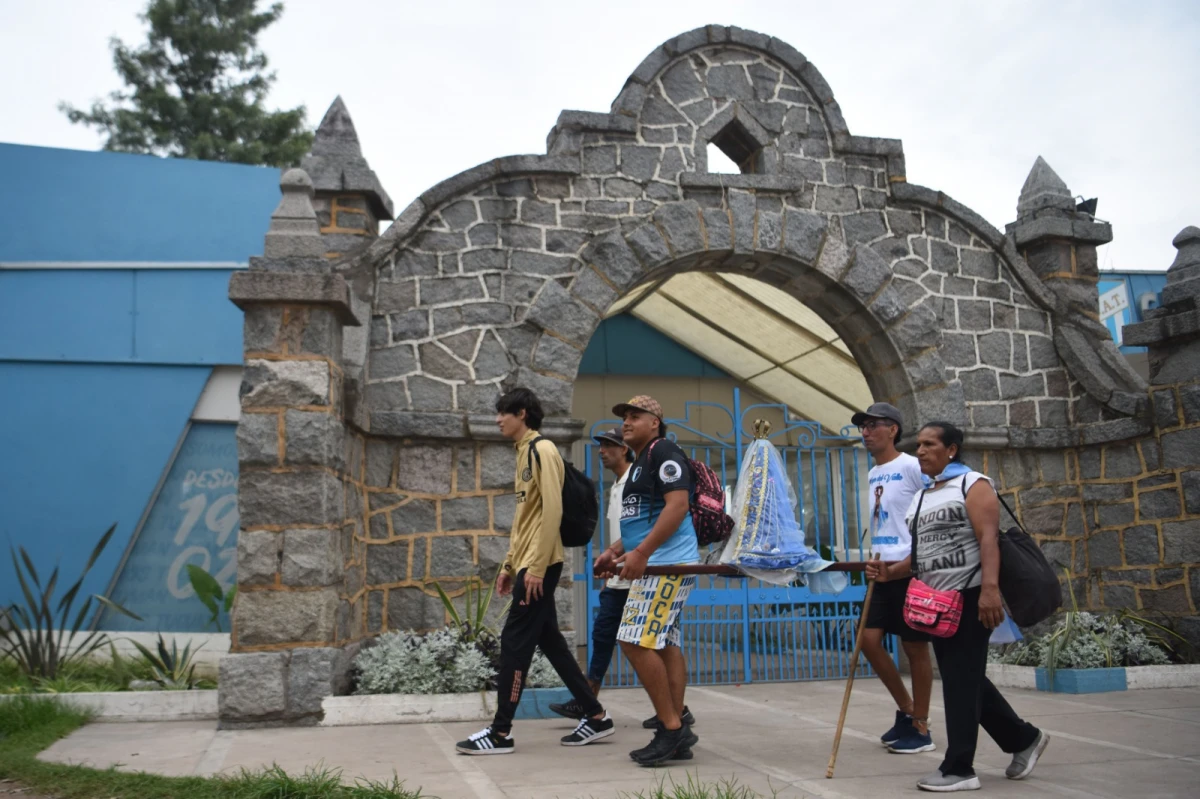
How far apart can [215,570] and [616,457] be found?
14.0 feet

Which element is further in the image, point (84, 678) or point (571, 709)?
point (84, 678)

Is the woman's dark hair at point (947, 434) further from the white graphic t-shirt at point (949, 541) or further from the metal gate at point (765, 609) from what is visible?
the metal gate at point (765, 609)

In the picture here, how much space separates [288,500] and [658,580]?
246 cm

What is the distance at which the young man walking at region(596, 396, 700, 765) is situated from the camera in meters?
4.45

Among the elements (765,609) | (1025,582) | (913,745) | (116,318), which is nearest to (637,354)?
(765,609)

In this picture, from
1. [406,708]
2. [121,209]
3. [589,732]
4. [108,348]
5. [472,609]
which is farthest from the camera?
[121,209]

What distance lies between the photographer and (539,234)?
25.8 ft

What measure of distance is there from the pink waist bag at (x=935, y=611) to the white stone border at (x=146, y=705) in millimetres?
4087

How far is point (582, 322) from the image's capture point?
7.72 metres

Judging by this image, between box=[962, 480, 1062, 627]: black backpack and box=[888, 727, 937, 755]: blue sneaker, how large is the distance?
104 centimetres

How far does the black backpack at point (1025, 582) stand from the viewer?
13.3ft

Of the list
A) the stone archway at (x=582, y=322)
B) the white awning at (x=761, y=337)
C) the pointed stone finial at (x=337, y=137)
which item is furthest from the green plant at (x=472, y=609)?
the white awning at (x=761, y=337)

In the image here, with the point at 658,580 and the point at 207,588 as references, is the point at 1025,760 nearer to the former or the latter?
the point at 658,580

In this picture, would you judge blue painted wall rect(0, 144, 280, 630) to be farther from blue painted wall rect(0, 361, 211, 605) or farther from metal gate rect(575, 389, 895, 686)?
metal gate rect(575, 389, 895, 686)
